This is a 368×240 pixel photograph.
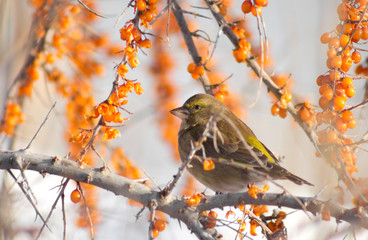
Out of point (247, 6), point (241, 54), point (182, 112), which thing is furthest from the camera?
point (182, 112)

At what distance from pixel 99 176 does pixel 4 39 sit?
39.6 inches

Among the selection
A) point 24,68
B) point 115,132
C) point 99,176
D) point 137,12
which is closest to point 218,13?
point 137,12

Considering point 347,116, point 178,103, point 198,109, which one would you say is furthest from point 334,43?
point 178,103

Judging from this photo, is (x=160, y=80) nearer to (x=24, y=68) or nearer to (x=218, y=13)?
(x=24, y=68)

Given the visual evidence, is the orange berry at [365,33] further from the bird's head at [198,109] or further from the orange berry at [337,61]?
the bird's head at [198,109]

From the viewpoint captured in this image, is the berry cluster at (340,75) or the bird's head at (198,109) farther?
the bird's head at (198,109)

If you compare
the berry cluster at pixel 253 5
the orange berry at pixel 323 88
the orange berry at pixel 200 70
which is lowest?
the orange berry at pixel 323 88

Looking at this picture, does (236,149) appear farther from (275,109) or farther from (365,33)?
(365,33)

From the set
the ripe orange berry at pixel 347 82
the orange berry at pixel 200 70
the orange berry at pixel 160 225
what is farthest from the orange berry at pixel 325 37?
the orange berry at pixel 160 225

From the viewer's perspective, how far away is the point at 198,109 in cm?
441

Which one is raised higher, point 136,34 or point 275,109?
point 136,34

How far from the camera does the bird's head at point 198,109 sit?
4395 mm

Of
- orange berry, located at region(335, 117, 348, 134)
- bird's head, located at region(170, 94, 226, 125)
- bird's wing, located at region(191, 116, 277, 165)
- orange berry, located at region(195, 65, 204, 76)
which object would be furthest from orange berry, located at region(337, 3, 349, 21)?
bird's head, located at region(170, 94, 226, 125)

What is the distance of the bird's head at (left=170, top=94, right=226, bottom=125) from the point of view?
4395mm
